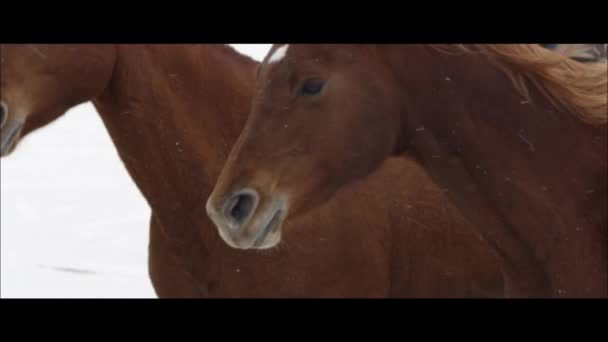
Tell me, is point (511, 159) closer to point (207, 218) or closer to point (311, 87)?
point (311, 87)

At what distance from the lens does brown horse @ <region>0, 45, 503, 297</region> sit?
3467mm

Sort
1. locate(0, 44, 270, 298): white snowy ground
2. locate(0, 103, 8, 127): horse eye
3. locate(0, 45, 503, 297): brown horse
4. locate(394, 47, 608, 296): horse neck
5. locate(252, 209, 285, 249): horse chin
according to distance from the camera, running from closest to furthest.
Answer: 1. locate(394, 47, 608, 296): horse neck
2. locate(252, 209, 285, 249): horse chin
3. locate(0, 103, 8, 127): horse eye
4. locate(0, 45, 503, 297): brown horse
5. locate(0, 44, 270, 298): white snowy ground

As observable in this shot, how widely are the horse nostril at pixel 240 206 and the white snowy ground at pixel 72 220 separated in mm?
2183

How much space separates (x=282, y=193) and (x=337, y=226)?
81 centimetres

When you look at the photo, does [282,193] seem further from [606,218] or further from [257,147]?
[606,218]

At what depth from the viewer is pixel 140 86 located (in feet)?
11.7

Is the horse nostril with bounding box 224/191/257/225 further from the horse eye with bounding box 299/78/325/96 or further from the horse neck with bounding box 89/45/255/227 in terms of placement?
the horse neck with bounding box 89/45/255/227

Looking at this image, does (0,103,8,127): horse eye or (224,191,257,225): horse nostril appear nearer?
(224,191,257,225): horse nostril

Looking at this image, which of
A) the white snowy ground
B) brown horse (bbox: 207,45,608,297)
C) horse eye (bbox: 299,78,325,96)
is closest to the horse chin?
brown horse (bbox: 207,45,608,297)

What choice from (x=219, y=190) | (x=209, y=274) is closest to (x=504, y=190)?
(x=219, y=190)

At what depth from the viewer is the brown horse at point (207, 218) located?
347 centimetres

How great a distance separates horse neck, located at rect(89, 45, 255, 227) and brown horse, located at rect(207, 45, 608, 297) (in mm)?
795

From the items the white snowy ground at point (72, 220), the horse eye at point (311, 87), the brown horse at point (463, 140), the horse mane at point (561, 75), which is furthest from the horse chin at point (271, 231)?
the white snowy ground at point (72, 220)

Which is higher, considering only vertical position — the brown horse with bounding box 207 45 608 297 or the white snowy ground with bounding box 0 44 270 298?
the brown horse with bounding box 207 45 608 297
